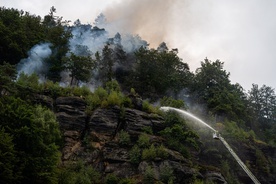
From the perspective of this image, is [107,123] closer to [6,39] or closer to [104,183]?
[104,183]

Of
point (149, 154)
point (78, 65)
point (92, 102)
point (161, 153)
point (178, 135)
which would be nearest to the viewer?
point (149, 154)

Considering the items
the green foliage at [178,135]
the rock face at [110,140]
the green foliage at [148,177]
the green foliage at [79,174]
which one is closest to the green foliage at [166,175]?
the rock face at [110,140]

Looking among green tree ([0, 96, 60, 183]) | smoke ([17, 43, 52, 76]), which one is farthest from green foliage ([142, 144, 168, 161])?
smoke ([17, 43, 52, 76])

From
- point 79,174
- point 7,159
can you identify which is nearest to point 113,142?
point 79,174

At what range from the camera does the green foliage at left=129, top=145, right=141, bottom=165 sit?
31297mm

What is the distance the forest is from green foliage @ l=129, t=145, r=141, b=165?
4.33 feet

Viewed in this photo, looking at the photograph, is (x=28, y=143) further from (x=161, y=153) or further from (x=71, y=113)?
(x=161, y=153)

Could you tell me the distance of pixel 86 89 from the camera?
1484 inches

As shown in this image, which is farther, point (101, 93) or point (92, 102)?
point (101, 93)

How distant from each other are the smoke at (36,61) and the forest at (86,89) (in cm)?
14

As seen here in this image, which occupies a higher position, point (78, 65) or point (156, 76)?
point (156, 76)

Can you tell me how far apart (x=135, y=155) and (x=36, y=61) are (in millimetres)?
24467

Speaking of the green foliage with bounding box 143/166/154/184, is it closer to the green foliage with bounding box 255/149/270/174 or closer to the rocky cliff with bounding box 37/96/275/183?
the rocky cliff with bounding box 37/96/275/183

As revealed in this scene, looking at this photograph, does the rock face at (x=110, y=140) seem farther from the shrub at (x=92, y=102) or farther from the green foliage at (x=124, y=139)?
the shrub at (x=92, y=102)
